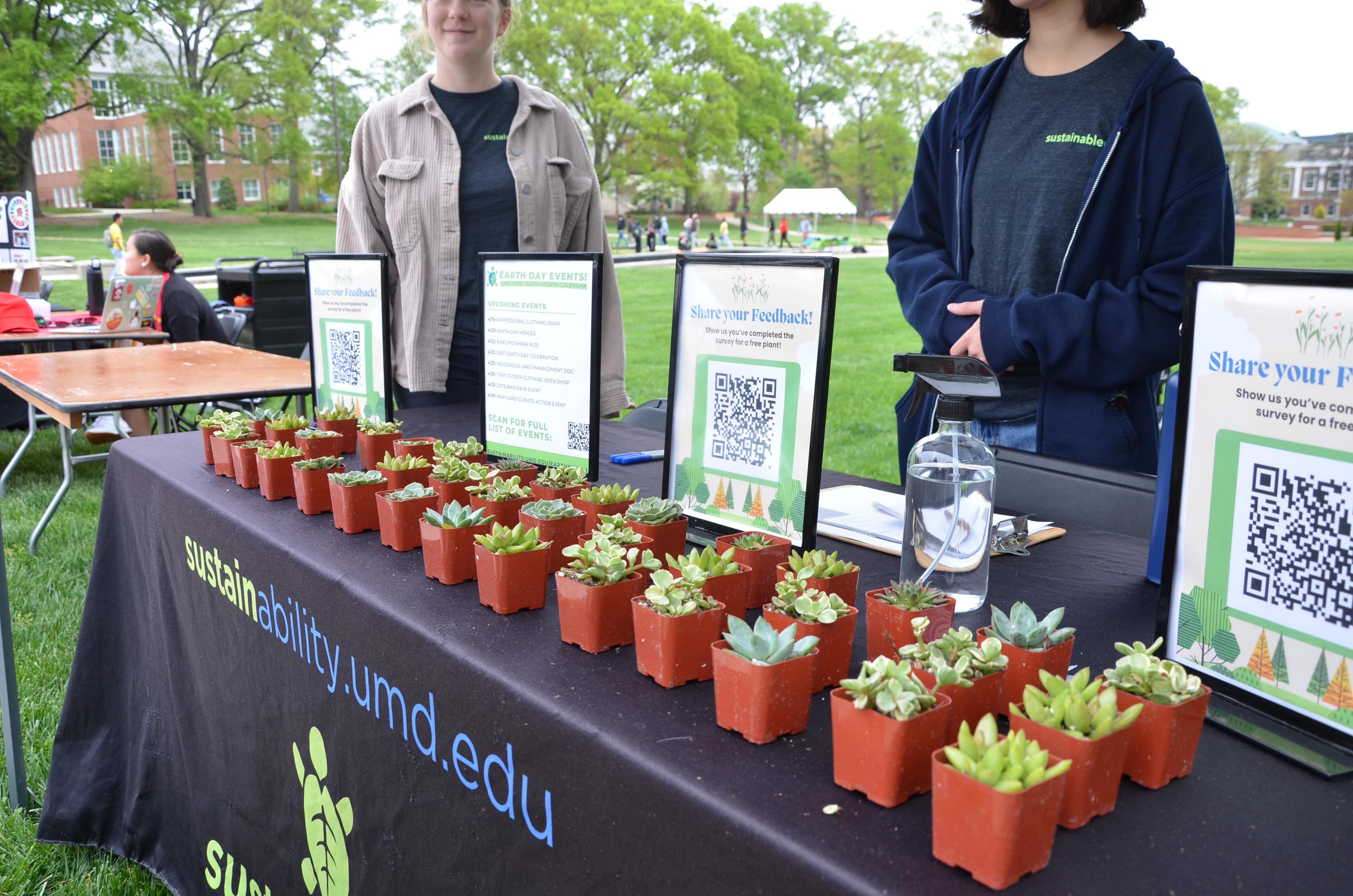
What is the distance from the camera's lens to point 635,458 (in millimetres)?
1716

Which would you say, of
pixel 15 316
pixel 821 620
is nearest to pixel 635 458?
pixel 821 620

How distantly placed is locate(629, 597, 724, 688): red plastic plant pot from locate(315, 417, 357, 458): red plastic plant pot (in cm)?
102

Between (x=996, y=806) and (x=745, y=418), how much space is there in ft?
2.15

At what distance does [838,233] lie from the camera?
35.6 meters

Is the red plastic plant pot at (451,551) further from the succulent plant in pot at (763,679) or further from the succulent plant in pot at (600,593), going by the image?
the succulent plant in pot at (763,679)

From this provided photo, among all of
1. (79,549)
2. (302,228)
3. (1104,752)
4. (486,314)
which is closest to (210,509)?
(486,314)

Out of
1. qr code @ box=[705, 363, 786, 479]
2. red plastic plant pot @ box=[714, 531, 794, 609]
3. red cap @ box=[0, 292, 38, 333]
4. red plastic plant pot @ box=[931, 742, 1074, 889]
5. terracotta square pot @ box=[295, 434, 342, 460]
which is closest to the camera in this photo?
red plastic plant pot @ box=[931, 742, 1074, 889]

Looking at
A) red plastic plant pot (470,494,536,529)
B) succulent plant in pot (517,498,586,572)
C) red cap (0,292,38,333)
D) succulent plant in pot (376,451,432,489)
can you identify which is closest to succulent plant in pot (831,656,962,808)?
succulent plant in pot (517,498,586,572)

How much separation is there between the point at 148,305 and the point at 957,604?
15.6 ft

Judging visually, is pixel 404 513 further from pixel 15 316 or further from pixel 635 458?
pixel 15 316

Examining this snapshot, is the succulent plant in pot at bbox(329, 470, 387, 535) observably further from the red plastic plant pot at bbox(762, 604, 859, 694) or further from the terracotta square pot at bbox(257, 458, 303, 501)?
the red plastic plant pot at bbox(762, 604, 859, 694)

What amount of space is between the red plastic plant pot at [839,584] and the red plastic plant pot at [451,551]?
0.37m

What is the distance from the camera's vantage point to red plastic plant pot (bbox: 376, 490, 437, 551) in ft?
3.84

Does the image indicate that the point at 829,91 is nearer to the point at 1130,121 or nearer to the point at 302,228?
the point at 302,228
